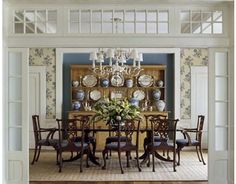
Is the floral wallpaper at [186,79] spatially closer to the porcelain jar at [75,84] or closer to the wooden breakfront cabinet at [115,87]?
the wooden breakfront cabinet at [115,87]

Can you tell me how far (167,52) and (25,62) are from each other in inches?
210

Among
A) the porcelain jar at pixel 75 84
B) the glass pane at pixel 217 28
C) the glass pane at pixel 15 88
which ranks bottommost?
the glass pane at pixel 15 88

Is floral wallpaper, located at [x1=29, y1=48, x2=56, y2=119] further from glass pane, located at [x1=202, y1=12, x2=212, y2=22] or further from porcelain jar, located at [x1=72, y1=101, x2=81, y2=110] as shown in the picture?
glass pane, located at [x1=202, y1=12, x2=212, y2=22]

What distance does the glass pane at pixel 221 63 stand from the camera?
5.31m

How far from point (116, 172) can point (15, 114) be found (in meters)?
2.38

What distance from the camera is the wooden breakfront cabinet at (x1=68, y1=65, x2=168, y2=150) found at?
10094 mm

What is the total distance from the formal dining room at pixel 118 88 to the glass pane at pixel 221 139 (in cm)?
1

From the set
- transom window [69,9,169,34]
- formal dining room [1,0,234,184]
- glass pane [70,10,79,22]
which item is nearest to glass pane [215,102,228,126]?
formal dining room [1,0,234,184]

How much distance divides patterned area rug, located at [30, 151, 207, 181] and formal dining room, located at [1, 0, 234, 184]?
17 mm

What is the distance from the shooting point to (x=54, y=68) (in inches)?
395

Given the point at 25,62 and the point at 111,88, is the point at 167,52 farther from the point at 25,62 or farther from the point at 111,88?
the point at 25,62

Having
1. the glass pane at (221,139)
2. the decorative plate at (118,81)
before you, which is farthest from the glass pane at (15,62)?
the decorative plate at (118,81)

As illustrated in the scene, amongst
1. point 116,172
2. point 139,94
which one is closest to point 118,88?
point 139,94

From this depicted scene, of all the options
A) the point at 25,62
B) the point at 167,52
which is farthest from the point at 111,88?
the point at 25,62
